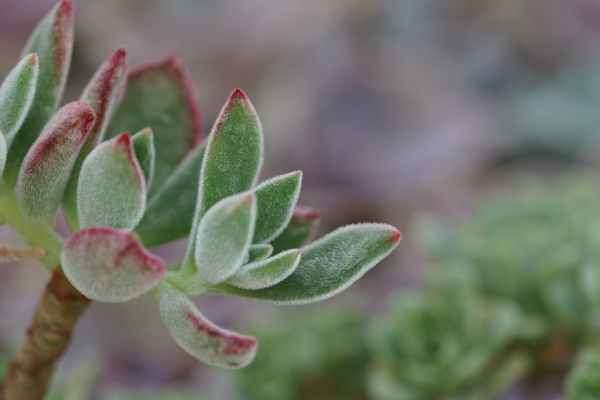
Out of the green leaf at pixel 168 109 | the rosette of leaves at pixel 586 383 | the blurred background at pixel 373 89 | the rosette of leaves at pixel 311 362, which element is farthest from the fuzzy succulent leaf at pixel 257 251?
the blurred background at pixel 373 89

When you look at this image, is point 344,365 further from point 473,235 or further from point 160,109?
point 160,109

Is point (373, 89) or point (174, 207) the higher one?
point (373, 89)

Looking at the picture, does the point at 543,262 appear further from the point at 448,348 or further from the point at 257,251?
the point at 257,251

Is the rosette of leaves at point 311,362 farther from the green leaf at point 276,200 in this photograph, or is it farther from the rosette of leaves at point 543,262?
the green leaf at point 276,200

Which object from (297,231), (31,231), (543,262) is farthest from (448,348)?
(31,231)

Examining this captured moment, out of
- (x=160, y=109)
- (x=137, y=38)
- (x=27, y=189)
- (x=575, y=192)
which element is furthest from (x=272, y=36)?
(x=27, y=189)

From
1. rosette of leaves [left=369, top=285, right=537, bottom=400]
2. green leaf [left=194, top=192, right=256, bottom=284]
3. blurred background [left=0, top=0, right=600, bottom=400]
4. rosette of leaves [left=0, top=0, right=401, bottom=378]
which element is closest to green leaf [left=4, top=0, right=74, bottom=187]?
rosette of leaves [left=0, top=0, right=401, bottom=378]

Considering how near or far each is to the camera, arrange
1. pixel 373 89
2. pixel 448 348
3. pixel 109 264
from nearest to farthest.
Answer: pixel 109 264 < pixel 448 348 < pixel 373 89
